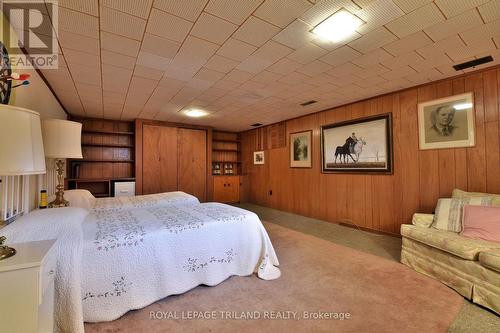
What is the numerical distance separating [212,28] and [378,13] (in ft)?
4.52

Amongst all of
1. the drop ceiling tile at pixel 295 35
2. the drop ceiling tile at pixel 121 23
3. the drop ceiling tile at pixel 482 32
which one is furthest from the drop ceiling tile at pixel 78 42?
the drop ceiling tile at pixel 482 32

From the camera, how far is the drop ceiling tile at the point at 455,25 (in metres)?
1.84

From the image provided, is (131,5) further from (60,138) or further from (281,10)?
(60,138)

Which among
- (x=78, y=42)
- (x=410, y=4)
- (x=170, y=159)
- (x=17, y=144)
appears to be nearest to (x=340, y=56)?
(x=410, y=4)

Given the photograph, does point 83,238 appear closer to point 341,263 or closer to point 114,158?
point 341,263

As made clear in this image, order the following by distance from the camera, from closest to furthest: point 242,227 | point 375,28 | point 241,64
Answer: point 375,28 → point 242,227 → point 241,64

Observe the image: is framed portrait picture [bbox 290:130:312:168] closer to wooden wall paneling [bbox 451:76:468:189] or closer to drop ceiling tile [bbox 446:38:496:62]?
wooden wall paneling [bbox 451:76:468:189]

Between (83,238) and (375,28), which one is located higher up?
(375,28)

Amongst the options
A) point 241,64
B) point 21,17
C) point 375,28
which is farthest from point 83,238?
point 375,28

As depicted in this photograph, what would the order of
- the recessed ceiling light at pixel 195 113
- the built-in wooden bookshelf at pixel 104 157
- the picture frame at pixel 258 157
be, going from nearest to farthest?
the recessed ceiling light at pixel 195 113, the built-in wooden bookshelf at pixel 104 157, the picture frame at pixel 258 157

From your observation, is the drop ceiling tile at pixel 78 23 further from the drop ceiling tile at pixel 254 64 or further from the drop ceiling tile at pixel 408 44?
the drop ceiling tile at pixel 408 44

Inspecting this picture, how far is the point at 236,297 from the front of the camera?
200cm

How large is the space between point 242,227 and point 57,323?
1542 millimetres

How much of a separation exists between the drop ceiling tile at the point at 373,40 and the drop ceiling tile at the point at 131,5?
1.87 metres
